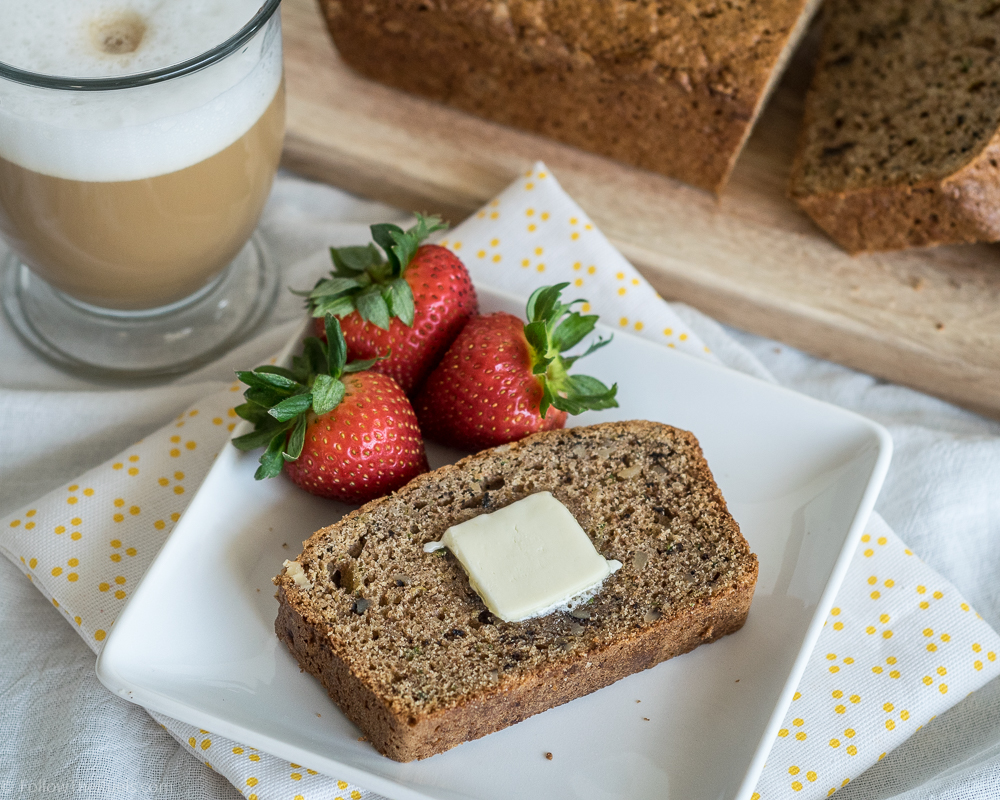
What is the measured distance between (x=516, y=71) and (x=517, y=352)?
2.80 feet

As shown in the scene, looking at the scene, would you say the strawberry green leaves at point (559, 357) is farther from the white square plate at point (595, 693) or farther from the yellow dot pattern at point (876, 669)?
the yellow dot pattern at point (876, 669)

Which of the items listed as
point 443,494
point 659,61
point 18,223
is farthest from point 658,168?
point 18,223

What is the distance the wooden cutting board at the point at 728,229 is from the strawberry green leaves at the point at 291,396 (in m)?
0.79

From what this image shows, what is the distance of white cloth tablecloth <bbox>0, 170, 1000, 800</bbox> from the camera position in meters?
1.49

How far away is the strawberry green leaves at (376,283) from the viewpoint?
151 centimetres

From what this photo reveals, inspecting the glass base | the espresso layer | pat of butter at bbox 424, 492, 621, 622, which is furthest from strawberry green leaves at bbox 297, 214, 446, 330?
the glass base

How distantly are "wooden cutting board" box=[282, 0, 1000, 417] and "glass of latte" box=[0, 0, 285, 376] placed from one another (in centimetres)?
48

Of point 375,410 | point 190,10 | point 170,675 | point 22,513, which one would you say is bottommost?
point 22,513

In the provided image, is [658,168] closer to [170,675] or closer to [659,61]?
[659,61]

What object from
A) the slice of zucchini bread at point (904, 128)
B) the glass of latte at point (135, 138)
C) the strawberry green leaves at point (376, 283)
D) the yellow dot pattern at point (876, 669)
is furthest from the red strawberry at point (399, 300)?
the slice of zucchini bread at point (904, 128)

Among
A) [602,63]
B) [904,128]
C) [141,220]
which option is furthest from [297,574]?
[904,128]

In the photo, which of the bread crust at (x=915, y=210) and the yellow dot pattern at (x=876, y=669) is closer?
the yellow dot pattern at (x=876, y=669)

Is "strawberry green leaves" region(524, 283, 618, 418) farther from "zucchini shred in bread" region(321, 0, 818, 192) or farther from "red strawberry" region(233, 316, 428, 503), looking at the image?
"zucchini shred in bread" region(321, 0, 818, 192)

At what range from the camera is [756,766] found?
127cm
